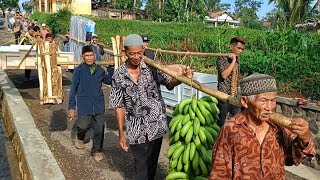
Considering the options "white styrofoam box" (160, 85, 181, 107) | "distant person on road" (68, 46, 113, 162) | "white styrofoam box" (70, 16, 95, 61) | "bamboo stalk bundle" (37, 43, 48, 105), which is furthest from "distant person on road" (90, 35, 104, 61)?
"distant person on road" (68, 46, 113, 162)

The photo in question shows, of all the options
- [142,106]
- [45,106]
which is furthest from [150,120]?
[45,106]

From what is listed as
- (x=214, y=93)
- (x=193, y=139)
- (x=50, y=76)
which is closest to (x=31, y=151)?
(x=193, y=139)

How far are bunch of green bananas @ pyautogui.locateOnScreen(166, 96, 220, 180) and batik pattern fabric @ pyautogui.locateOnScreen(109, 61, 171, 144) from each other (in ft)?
1.17

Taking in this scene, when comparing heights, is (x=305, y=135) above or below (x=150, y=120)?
above

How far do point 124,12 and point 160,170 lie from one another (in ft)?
131

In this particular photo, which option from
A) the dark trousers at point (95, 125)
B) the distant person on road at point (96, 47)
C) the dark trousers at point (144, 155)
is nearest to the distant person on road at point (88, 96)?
the dark trousers at point (95, 125)

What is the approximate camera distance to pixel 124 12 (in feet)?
144

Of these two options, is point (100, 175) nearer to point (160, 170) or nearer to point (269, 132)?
point (160, 170)

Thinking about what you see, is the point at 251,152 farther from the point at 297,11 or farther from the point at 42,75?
the point at 297,11

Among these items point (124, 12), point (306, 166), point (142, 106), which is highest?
point (124, 12)

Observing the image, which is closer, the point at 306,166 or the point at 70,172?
the point at 70,172

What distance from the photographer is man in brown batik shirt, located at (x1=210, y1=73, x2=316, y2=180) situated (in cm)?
235

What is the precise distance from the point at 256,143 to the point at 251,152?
0.22 ft

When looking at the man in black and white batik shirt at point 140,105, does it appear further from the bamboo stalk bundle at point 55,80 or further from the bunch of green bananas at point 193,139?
the bamboo stalk bundle at point 55,80
